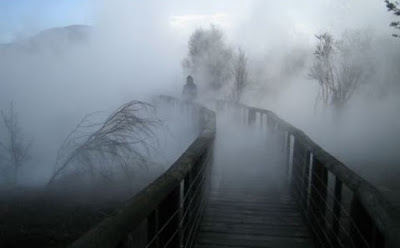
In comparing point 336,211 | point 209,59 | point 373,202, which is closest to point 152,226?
point 373,202

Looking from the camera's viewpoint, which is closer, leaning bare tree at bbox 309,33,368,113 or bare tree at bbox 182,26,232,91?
leaning bare tree at bbox 309,33,368,113

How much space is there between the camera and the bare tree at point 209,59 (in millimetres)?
30859

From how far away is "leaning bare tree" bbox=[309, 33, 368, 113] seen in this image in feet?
66.5

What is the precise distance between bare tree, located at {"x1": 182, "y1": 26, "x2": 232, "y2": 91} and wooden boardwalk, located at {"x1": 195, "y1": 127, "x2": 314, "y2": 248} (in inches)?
904

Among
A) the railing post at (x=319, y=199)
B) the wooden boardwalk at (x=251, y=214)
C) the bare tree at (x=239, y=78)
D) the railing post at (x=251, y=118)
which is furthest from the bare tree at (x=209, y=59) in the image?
the railing post at (x=319, y=199)

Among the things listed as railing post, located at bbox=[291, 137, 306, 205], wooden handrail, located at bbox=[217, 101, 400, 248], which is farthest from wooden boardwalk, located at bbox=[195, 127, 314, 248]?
wooden handrail, located at bbox=[217, 101, 400, 248]

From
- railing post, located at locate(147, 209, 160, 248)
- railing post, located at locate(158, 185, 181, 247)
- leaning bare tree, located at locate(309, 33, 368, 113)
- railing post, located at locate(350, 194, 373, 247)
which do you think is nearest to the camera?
railing post, located at locate(147, 209, 160, 248)

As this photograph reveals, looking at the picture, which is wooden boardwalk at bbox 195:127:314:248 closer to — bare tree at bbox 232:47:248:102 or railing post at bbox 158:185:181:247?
railing post at bbox 158:185:181:247

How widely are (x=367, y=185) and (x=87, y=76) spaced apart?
29523mm

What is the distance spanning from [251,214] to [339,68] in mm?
17127

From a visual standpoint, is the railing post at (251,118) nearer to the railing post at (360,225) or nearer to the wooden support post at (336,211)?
the wooden support post at (336,211)

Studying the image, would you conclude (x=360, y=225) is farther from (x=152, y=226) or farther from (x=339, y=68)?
(x=339, y=68)

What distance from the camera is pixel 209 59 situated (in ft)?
113

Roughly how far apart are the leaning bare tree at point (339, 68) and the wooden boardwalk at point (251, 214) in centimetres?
1303
